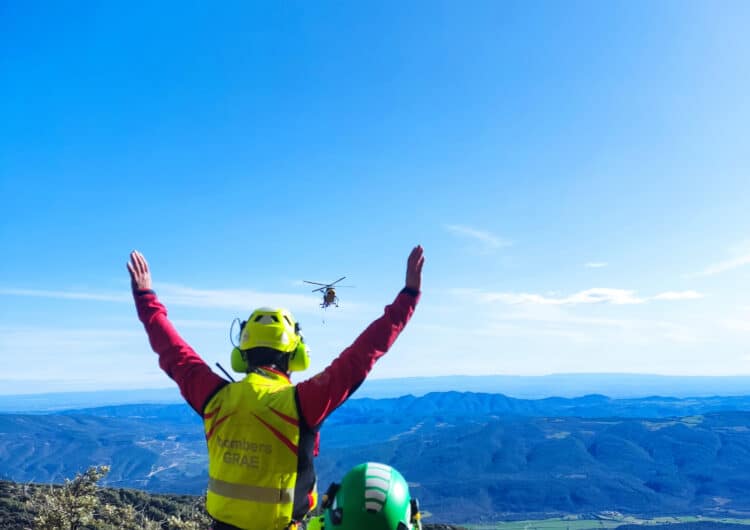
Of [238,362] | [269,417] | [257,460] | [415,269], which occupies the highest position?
[415,269]

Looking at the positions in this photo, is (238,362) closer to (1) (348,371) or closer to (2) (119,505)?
(1) (348,371)

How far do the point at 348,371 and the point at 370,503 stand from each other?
118 centimetres

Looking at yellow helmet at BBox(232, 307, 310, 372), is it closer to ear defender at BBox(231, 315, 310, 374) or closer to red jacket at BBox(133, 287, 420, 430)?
ear defender at BBox(231, 315, 310, 374)

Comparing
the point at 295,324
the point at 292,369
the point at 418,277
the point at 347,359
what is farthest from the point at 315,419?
the point at 418,277

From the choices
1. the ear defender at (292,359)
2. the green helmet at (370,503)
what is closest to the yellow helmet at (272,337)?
the ear defender at (292,359)

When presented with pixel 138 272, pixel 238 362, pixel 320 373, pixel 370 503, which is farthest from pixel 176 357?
pixel 370 503

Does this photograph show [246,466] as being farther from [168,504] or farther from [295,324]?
[168,504]

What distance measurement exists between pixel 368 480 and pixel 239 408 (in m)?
1.38

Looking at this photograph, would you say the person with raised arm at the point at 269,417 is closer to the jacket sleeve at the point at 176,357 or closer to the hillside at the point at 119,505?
the jacket sleeve at the point at 176,357

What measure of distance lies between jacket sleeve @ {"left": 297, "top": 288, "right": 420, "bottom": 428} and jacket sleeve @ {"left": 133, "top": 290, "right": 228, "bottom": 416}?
1.13m

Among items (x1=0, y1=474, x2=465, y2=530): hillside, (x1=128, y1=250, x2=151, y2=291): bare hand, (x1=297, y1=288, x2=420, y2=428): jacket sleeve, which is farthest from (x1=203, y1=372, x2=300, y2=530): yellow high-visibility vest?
(x1=0, y1=474, x2=465, y2=530): hillside

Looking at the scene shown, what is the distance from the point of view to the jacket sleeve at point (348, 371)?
5047mm

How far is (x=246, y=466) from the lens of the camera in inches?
199

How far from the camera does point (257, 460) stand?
5.03 meters
